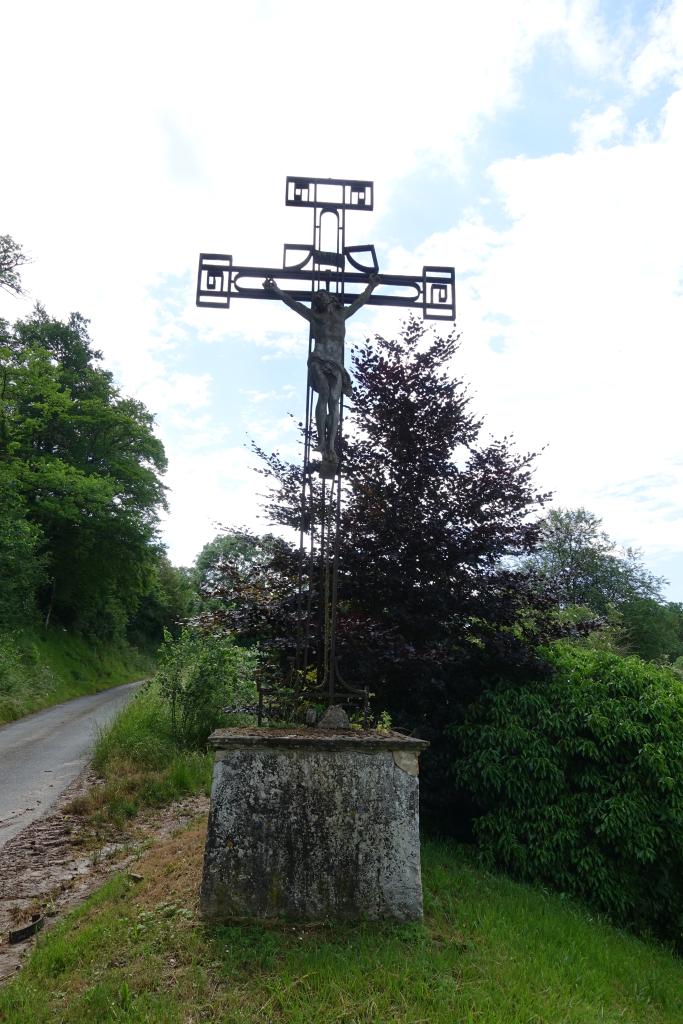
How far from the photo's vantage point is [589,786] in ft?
19.1

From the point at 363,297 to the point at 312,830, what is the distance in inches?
159

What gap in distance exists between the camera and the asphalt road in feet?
23.9

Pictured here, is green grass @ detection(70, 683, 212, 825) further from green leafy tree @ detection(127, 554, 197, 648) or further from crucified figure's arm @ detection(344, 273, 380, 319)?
green leafy tree @ detection(127, 554, 197, 648)

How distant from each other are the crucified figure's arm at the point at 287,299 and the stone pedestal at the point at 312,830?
3.28 metres

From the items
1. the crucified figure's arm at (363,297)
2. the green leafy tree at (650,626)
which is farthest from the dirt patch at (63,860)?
the green leafy tree at (650,626)

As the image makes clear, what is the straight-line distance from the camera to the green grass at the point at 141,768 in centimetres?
697

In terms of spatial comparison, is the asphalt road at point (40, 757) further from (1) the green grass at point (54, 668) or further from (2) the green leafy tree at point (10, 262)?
(2) the green leafy tree at point (10, 262)

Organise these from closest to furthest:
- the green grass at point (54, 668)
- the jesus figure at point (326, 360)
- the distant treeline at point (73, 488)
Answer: the jesus figure at point (326, 360) → the green grass at point (54, 668) → the distant treeline at point (73, 488)

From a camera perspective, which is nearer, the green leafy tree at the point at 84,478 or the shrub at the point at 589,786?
the shrub at the point at 589,786

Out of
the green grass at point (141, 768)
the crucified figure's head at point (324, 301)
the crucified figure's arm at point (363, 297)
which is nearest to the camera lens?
the crucified figure's head at point (324, 301)

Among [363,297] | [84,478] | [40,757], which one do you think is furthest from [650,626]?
[363,297]

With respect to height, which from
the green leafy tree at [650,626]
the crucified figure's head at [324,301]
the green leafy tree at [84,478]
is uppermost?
the green leafy tree at [84,478]

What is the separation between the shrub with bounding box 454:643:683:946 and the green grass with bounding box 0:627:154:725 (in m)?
11.9

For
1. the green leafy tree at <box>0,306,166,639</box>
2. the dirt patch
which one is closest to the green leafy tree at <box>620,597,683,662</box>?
the green leafy tree at <box>0,306,166,639</box>
